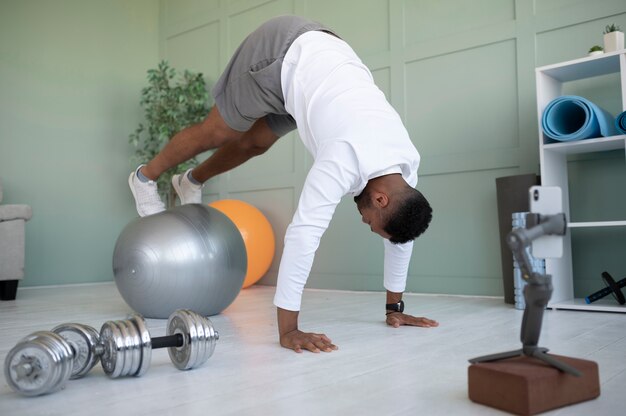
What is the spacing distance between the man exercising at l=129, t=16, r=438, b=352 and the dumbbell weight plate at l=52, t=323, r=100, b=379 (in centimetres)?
62

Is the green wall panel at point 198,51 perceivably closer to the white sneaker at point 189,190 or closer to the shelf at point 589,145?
the white sneaker at point 189,190

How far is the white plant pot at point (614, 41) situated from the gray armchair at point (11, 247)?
3.68 metres

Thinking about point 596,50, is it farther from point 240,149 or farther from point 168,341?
point 168,341

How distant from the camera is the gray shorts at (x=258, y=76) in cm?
236

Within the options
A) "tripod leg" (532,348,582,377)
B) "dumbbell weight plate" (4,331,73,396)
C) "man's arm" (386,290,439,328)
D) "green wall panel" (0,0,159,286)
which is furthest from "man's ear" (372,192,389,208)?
"green wall panel" (0,0,159,286)

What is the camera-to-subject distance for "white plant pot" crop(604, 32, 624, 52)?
109 inches

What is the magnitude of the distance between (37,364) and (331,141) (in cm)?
113

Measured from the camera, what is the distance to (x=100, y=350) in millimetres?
1564

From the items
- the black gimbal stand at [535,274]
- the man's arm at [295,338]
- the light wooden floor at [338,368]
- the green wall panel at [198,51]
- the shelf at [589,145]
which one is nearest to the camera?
the black gimbal stand at [535,274]

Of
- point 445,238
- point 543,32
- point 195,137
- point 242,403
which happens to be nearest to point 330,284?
point 445,238

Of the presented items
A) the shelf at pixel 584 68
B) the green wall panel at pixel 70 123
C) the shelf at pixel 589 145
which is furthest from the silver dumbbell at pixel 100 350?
the green wall panel at pixel 70 123

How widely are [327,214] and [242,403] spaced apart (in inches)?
30.3

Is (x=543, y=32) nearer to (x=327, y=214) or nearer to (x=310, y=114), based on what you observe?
(x=310, y=114)

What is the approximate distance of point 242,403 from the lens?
52.1 inches
